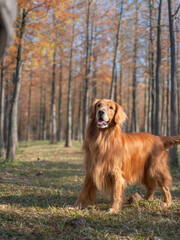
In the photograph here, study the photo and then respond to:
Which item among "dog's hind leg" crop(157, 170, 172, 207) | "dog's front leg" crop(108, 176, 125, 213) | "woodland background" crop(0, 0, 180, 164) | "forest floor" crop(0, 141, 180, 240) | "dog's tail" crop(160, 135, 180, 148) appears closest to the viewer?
"forest floor" crop(0, 141, 180, 240)

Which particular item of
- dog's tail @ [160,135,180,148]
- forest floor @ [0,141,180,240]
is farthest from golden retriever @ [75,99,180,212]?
forest floor @ [0,141,180,240]

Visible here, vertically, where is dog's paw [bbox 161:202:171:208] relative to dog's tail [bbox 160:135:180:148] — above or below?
below

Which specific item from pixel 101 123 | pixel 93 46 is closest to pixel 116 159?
pixel 101 123

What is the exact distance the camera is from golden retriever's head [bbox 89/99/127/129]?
11.7 ft

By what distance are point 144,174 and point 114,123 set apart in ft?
3.95

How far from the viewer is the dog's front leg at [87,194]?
3.61 meters

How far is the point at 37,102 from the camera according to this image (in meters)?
34.0

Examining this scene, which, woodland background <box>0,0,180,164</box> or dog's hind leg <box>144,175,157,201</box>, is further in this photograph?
woodland background <box>0,0,180,164</box>

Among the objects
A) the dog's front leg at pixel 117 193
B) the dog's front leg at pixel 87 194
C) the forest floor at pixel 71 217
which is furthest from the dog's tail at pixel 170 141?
the dog's front leg at pixel 87 194

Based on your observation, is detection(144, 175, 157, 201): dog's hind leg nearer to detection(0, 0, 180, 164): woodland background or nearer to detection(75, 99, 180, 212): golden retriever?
detection(75, 99, 180, 212): golden retriever

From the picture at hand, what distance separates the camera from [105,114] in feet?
11.7

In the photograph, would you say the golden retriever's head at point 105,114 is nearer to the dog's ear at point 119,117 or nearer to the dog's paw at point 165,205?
the dog's ear at point 119,117

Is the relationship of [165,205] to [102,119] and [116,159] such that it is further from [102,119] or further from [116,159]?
[102,119]

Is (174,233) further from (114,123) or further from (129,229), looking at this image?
(114,123)
